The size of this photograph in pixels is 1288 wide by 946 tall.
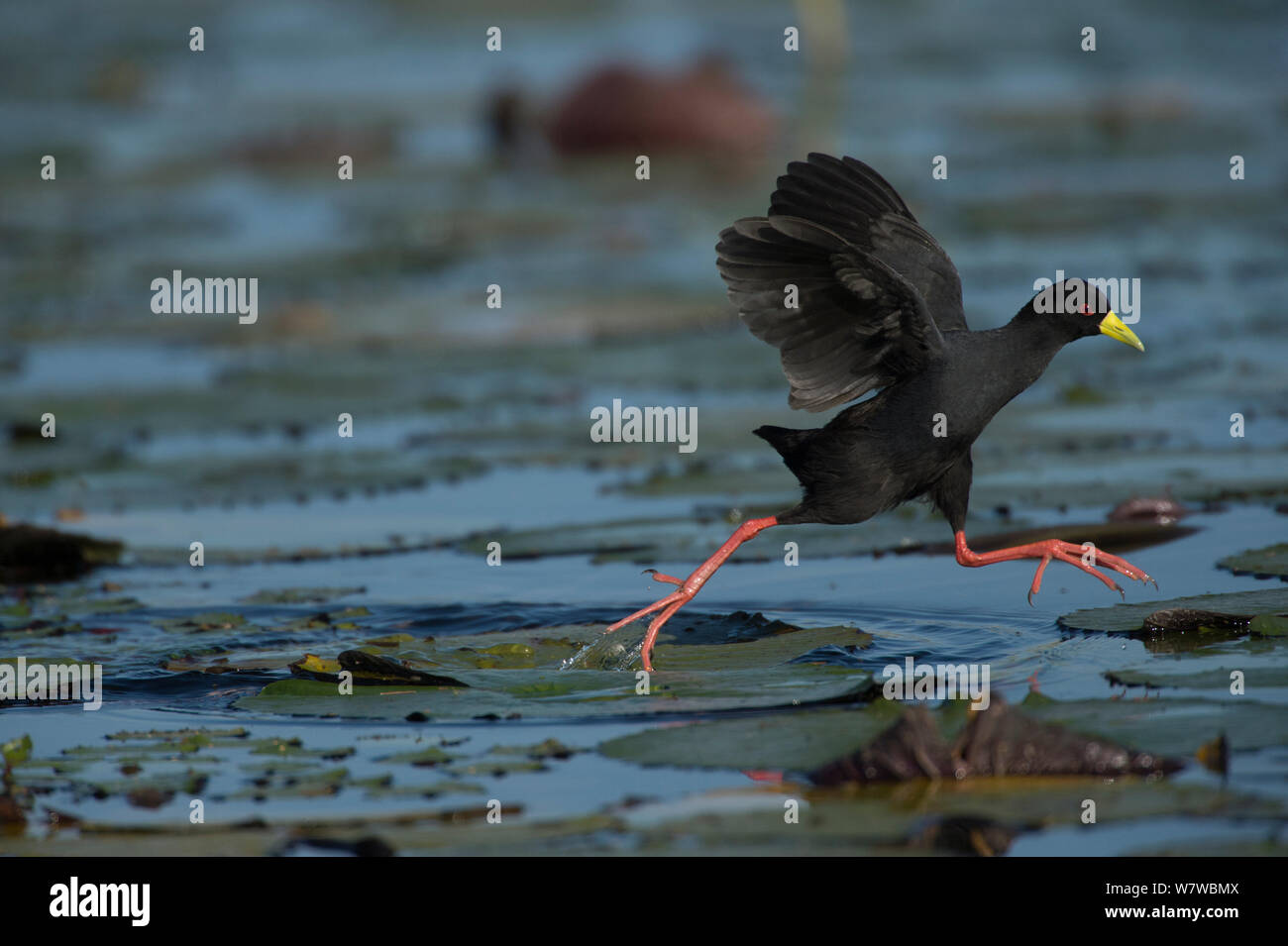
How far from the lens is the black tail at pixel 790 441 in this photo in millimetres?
6395

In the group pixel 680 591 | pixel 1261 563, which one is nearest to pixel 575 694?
pixel 680 591

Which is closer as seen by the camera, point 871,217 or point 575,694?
point 575,694

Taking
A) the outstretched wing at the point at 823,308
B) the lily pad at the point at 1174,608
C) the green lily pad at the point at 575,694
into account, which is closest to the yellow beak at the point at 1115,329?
the outstretched wing at the point at 823,308

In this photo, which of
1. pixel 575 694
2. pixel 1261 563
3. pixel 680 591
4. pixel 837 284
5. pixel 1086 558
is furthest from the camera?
pixel 1261 563

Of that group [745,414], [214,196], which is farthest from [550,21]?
[745,414]

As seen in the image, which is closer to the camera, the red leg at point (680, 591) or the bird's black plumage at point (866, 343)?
the bird's black plumage at point (866, 343)

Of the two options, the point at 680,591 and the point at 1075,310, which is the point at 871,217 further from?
the point at 680,591

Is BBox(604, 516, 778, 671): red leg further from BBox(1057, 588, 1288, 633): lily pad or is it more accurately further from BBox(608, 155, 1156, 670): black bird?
BBox(1057, 588, 1288, 633): lily pad

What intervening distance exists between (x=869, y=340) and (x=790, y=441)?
0.49 metres

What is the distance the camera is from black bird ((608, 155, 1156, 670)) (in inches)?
240

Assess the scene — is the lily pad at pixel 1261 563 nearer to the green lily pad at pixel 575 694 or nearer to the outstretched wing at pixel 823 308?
the outstretched wing at pixel 823 308

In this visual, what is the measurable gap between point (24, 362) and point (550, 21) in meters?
21.2

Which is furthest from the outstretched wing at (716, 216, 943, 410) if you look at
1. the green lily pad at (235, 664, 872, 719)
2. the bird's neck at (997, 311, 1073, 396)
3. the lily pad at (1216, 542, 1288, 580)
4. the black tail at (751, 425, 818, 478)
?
the lily pad at (1216, 542, 1288, 580)

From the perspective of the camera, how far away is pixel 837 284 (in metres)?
6.05
